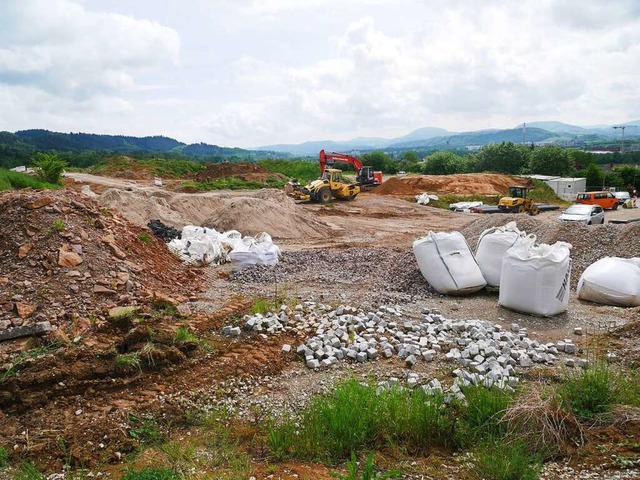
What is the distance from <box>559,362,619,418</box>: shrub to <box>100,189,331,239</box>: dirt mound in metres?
11.1

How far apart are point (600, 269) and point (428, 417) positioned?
16.0 feet

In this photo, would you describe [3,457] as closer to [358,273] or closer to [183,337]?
[183,337]

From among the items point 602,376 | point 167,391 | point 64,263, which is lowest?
point 167,391

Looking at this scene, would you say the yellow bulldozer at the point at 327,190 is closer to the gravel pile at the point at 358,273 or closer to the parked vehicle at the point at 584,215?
the parked vehicle at the point at 584,215

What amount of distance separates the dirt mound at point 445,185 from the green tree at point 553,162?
1448 centimetres

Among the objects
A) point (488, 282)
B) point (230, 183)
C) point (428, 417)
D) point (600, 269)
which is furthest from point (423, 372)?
point (230, 183)

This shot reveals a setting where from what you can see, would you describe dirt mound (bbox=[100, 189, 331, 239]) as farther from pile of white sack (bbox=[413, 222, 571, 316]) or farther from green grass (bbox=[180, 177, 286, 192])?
green grass (bbox=[180, 177, 286, 192])

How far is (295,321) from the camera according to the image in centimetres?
682

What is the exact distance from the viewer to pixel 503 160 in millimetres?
46812

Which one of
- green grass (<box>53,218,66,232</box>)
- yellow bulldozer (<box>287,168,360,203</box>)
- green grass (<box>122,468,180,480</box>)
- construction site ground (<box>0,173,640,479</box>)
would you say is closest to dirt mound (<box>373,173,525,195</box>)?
yellow bulldozer (<box>287,168,360,203</box>)

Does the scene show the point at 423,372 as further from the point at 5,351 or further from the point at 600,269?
the point at 5,351

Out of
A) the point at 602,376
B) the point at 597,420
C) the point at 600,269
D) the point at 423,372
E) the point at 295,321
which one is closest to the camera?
the point at 597,420

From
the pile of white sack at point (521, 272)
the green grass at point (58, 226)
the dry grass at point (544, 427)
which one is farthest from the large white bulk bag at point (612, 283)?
the green grass at point (58, 226)

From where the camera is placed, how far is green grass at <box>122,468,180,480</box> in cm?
344
